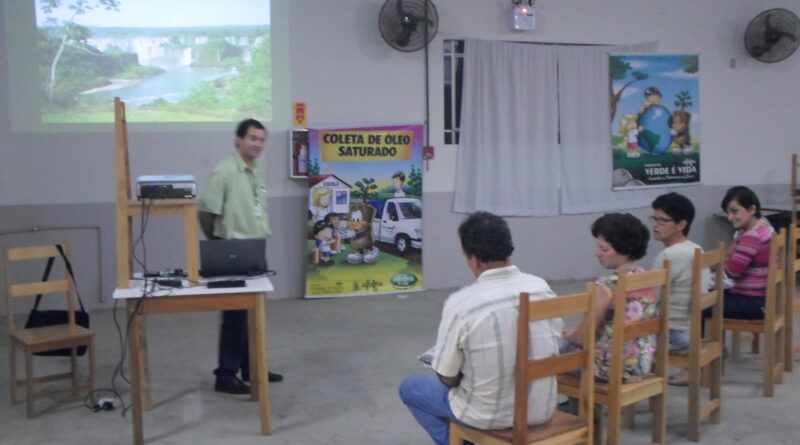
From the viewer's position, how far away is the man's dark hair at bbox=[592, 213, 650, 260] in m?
3.03

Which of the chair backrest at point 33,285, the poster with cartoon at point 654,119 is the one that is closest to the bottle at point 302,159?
the chair backrest at point 33,285

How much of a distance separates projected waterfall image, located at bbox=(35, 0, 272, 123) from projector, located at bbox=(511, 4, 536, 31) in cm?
213

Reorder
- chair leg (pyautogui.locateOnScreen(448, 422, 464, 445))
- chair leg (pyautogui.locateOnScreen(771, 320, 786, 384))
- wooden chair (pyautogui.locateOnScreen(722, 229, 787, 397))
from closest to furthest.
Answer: chair leg (pyautogui.locateOnScreen(448, 422, 464, 445)), wooden chair (pyautogui.locateOnScreen(722, 229, 787, 397)), chair leg (pyautogui.locateOnScreen(771, 320, 786, 384))

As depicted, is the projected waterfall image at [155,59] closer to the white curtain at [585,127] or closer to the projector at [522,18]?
the projector at [522,18]

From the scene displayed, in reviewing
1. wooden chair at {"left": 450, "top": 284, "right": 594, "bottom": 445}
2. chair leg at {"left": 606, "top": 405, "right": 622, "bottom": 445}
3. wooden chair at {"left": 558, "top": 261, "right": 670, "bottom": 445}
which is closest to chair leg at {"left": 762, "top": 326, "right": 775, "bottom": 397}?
wooden chair at {"left": 558, "top": 261, "right": 670, "bottom": 445}

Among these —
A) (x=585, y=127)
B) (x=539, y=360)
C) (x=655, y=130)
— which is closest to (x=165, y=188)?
(x=539, y=360)

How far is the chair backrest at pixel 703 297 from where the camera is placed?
3.35 meters

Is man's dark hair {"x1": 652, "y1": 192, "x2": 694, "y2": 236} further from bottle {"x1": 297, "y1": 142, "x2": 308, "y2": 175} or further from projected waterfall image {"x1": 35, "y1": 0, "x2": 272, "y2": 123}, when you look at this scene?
projected waterfall image {"x1": 35, "y1": 0, "x2": 272, "y2": 123}

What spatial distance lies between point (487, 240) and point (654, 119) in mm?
5576

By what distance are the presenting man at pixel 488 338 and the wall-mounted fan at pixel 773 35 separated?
20.2ft

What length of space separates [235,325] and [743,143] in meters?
5.80

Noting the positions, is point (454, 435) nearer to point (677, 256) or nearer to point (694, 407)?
point (694, 407)

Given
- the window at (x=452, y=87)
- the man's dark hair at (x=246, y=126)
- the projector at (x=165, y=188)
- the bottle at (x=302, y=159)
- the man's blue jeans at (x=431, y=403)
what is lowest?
the man's blue jeans at (x=431, y=403)

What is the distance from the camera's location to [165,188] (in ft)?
11.6
